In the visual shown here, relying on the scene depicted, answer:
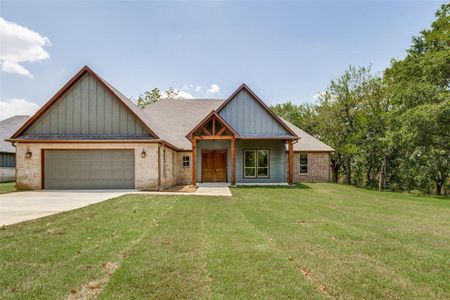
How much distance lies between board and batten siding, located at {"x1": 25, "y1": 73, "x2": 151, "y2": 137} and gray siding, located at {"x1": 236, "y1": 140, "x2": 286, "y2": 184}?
720cm

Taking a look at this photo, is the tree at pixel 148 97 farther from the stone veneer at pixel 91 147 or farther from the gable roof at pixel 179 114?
the stone veneer at pixel 91 147

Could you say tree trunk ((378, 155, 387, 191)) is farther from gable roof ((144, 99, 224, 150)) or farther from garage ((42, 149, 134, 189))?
garage ((42, 149, 134, 189))

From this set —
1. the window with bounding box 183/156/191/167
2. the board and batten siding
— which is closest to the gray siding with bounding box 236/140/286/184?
the window with bounding box 183/156/191/167

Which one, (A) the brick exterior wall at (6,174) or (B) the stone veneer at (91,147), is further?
(A) the brick exterior wall at (6,174)

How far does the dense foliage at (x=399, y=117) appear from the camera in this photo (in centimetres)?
1627

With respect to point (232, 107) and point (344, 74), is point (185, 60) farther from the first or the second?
point (344, 74)

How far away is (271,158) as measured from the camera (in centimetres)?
1941

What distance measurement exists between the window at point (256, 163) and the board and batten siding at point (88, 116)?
7764mm

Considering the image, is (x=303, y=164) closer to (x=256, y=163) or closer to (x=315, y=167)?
(x=315, y=167)

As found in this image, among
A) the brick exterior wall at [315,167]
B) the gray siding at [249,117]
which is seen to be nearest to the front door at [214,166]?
the gray siding at [249,117]

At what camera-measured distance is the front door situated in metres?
19.5

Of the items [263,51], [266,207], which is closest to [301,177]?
[263,51]

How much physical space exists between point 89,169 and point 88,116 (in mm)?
2937

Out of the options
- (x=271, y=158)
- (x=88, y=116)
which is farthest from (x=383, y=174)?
(x=88, y=116)
